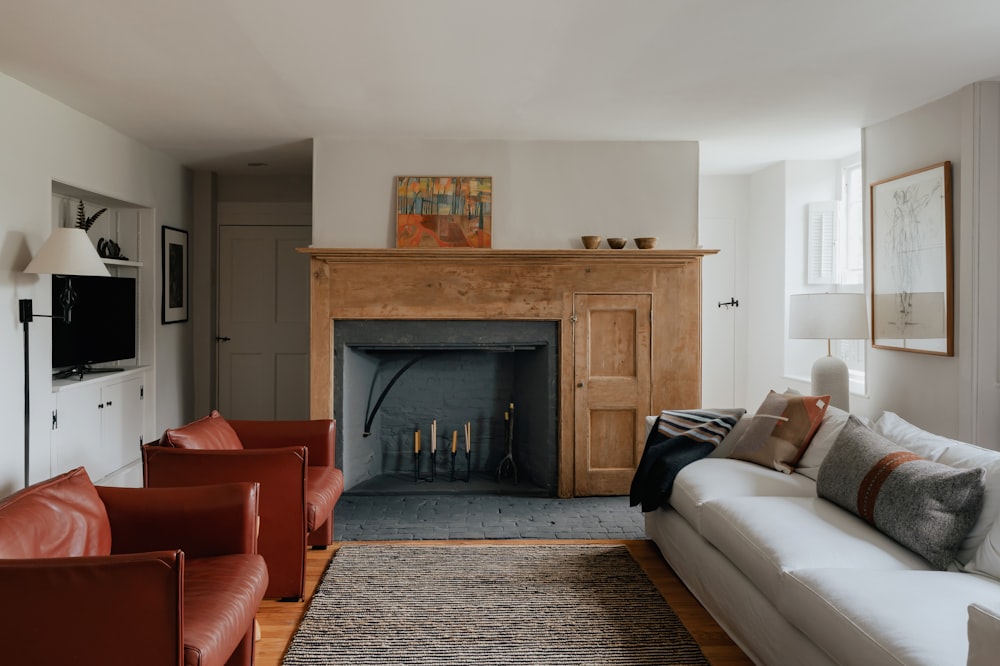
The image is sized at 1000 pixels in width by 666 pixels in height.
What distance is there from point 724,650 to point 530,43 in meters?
2.58

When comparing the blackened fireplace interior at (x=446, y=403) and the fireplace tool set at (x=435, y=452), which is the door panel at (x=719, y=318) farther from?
the fireplace tool set at (x=435, y=452)

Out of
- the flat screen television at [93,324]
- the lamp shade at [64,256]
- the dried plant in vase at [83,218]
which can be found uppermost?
the dried plant in vase at [83,218]

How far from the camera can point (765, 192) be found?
6.16 metres

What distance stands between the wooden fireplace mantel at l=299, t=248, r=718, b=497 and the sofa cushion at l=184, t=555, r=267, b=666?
267 cm

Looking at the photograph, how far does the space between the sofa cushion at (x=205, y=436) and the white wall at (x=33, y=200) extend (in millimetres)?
1051

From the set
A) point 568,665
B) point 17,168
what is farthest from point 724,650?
point 17,168

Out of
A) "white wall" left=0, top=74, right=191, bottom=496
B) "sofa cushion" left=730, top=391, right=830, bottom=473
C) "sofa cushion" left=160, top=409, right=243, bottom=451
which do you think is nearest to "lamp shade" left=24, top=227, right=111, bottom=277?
"white wall" left=0, top=74, right=191, bottom=496

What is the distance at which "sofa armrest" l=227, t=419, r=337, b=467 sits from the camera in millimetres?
3916

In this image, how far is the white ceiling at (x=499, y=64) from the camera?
2.92 m

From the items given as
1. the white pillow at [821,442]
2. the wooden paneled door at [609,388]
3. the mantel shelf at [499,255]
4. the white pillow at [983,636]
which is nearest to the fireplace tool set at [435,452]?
the wooden paneled door at [609,388]

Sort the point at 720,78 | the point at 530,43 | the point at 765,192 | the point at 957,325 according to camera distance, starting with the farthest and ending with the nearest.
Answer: the point at 765,192 → the point at 957,325 → the point at 720,78 → the point at 530,43

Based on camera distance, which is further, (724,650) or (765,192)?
(765,192)

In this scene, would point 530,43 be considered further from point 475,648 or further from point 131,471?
point 131,471

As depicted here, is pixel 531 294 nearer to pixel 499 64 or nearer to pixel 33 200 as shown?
pixel 499 64
